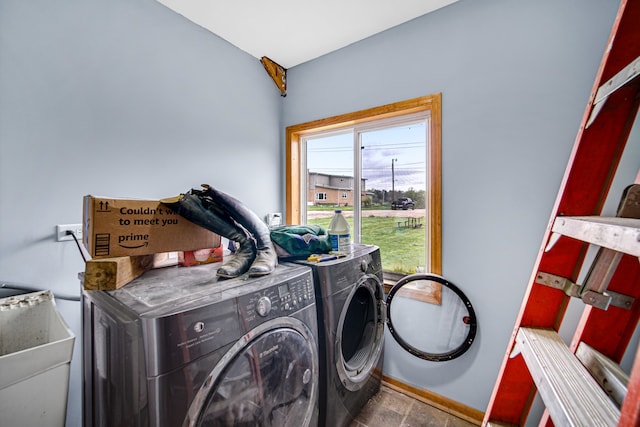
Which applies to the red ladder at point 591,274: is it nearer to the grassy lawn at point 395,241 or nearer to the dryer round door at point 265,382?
the dryer round door at point 265,382

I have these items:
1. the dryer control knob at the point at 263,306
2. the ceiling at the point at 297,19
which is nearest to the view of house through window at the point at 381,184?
the ceiling at the point at 297,19

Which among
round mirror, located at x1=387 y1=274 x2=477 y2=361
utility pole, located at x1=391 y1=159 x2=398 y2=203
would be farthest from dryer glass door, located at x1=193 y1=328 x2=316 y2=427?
utility pole, located at x1=391 y1=159 x2=398 y2=203

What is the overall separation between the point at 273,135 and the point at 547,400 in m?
2.35

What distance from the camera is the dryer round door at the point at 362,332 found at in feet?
4.68

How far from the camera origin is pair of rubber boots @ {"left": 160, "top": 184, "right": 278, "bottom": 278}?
108 centimetres

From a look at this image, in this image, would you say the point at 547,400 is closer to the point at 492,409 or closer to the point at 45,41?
the point at 492,409

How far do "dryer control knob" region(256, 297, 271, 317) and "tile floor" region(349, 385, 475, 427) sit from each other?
117 centimetres

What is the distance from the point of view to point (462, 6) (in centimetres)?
162

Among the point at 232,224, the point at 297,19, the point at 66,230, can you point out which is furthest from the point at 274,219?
the point at 297,19

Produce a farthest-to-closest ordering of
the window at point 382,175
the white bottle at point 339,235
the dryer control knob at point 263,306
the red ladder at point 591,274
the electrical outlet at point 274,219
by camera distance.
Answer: the electrical outlet at point 274,219
the window at point 382,175
the white bottle at point 339,235
the dryer control knob at point 263,306
the red ladder at point 591,274

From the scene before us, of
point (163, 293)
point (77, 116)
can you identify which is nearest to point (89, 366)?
point (163, 293)

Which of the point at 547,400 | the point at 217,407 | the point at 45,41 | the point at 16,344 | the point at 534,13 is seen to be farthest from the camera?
the point at 534,13

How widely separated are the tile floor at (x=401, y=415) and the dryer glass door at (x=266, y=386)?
2.33ft

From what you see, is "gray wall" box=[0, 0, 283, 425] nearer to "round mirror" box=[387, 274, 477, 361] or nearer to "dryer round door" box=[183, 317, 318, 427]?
"dryer round door" box=[183, 317, 318, 427]
